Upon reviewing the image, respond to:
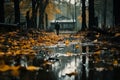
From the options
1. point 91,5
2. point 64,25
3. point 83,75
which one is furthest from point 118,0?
point 64,25

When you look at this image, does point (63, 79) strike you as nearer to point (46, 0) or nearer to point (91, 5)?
point (91, 5)

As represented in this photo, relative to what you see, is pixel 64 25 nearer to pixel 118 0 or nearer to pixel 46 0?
pixel 46 0

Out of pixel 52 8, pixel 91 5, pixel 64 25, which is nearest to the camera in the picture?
pixel 91 5

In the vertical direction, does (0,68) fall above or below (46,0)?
below

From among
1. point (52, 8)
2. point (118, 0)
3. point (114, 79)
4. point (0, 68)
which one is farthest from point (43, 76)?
point (52, 8)

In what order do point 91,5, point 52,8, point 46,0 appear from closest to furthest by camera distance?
point 91,5, point 46,0, point 52,8

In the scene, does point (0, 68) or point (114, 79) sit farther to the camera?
point (0, 68)

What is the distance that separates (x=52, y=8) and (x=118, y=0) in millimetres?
39129

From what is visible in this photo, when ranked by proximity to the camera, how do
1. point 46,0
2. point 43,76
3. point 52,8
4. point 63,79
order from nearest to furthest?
point 63,79, point 43,76, point 46,0, point 52,8

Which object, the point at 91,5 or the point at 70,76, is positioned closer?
the point at 70,76

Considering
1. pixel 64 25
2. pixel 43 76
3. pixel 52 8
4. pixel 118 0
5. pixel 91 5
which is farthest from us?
pixel 64 25

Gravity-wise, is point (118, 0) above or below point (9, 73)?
above

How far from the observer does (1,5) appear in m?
20.2

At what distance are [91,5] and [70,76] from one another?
2227 centimetres
